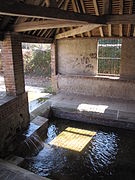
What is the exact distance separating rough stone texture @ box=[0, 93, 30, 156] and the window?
4.59m

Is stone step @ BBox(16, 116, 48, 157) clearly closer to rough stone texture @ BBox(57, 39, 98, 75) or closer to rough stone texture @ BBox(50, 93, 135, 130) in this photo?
rough stone texture @ BBox(50, 93, 135, 130)

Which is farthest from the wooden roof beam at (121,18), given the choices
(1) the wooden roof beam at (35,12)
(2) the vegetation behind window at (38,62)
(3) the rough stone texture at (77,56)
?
(2) the vegetation behind window at (38,62)

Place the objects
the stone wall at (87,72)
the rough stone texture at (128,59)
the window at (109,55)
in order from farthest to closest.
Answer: the window at (109,55), the stone wall at (87,72), the rough stone texture at (128,59)

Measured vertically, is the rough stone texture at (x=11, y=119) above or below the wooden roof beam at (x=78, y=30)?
below

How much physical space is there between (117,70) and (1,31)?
566cm

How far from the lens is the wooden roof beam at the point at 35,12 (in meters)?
2.73

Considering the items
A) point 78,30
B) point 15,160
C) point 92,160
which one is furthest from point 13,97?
point 78,30

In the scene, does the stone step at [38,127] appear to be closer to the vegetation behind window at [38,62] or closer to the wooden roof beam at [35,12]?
the wooden roof beam at [35,12]

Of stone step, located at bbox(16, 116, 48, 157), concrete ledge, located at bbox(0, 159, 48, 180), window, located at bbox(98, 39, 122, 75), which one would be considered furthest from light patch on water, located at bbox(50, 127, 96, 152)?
window, located at bbox(98, 39, 122, 75)

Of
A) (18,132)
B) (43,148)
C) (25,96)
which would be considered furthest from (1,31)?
(43,148)

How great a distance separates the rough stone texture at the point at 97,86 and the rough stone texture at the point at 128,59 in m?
0.40

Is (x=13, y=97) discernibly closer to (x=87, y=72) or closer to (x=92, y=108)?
(x=92, y=108)

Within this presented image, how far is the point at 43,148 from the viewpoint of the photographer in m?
5.16

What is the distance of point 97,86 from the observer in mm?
8359
